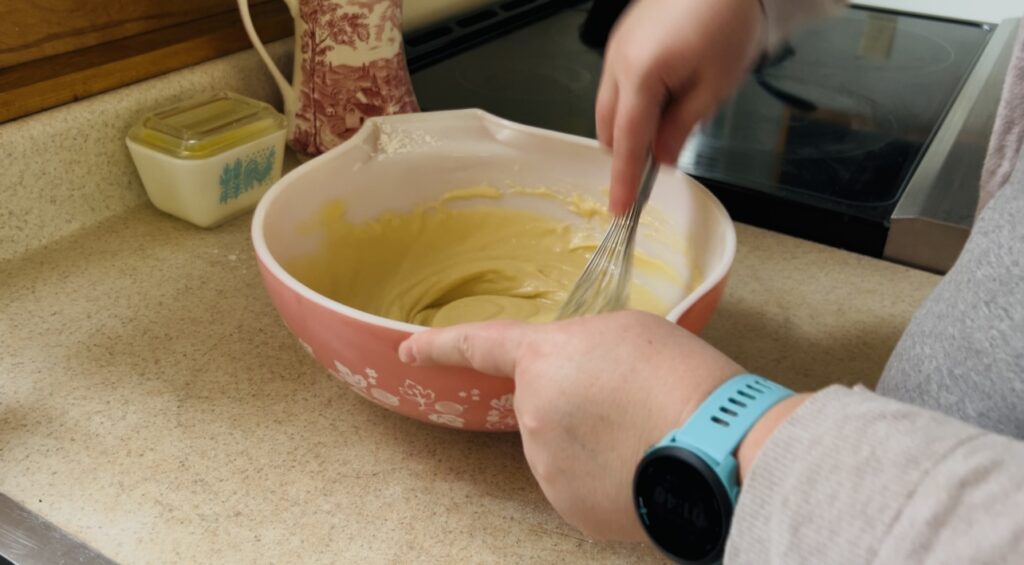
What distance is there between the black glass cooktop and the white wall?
82 mm

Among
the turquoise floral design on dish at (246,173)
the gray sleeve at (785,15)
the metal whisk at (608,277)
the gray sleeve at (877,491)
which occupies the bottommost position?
the turquoise floral design on dish at (246,173)

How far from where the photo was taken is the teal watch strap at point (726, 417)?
1.07 feet

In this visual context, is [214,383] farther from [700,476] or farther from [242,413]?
[700,476]

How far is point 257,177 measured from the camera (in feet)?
2.45

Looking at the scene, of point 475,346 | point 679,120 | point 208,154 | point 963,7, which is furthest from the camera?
point 963,7

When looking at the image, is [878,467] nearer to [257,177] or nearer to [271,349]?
[271,349]

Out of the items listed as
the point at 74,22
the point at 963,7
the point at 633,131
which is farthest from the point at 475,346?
the point at 963,7

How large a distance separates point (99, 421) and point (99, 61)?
0.35 metres

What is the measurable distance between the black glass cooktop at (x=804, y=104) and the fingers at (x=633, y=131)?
0.28m

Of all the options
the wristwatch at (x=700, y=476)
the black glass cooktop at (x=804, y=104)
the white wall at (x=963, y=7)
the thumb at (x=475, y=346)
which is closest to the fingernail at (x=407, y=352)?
the thumb at (x=475, y=346)

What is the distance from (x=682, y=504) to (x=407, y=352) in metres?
0.16

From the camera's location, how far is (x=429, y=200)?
70cm

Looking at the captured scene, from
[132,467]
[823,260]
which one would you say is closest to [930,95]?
[823,260]

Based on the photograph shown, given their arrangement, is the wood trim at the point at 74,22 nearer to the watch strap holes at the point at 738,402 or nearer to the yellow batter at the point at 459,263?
the yellow batter at the point at 459,263
